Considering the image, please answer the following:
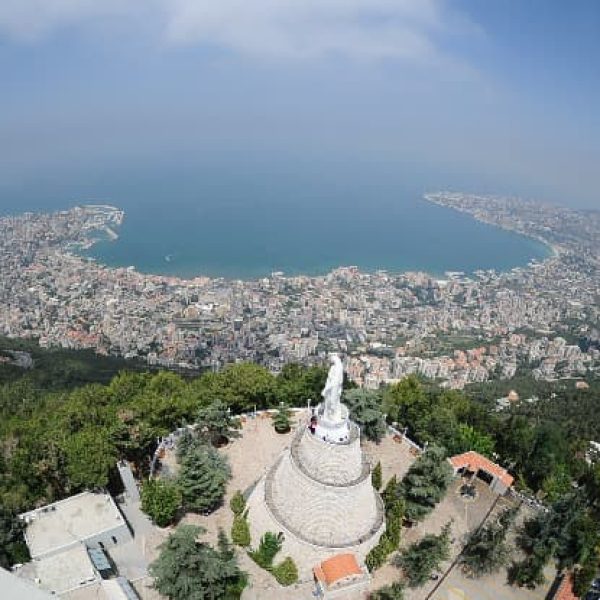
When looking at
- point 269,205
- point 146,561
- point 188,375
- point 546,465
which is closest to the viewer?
point 146,561

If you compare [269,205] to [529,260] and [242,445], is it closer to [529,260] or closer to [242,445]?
[529,260]

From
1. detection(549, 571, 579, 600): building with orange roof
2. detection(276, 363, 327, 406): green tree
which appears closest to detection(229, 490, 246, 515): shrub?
detection(276, 363, 327, 406): green tree

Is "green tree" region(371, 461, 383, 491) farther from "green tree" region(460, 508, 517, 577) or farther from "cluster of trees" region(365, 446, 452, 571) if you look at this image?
"green tree" region(460, 508, 517, 577)

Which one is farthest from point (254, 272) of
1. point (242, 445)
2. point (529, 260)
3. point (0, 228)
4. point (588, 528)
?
point (588, 528)

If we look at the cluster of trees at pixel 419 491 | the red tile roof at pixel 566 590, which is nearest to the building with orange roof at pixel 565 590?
the red tile roof at pixel 566 590

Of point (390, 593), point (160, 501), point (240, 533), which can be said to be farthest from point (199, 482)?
point (390, 593)

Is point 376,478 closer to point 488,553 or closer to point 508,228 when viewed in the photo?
point 488,553
